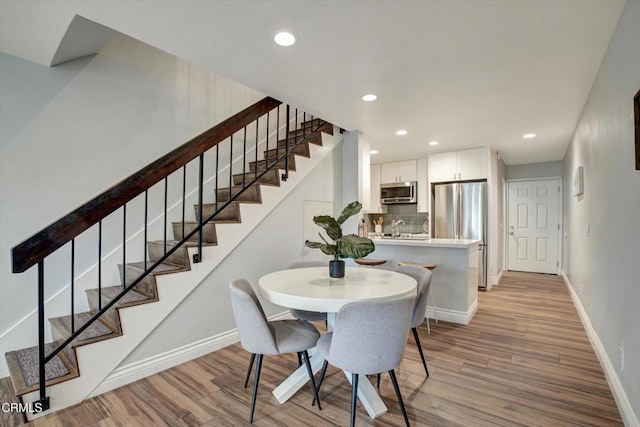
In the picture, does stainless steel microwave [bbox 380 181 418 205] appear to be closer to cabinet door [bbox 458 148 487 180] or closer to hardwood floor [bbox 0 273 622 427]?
cabinet door [bbox 458 148 487 180]

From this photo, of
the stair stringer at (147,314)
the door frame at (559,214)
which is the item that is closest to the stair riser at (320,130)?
the stair stringer at (147,314)

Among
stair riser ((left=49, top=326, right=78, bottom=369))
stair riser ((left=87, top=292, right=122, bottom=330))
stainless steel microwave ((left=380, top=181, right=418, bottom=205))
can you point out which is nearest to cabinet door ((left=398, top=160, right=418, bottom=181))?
stainless steel microwave ((left=380, top=181, right=418, bottom=205))

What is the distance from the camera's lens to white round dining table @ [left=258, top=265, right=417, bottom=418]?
66.1 inches

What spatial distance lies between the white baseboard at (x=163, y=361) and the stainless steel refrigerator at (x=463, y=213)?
4.00 meters

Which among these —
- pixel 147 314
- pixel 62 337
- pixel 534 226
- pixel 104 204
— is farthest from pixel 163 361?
pixel 534 226

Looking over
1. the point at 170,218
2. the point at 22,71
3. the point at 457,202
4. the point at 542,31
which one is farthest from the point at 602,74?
the point at 22,71

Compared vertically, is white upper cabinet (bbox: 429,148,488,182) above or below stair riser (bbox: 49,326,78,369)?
above

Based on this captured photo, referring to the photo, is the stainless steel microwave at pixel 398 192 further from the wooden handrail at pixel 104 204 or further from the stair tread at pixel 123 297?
the stair tread at pixel 123 297

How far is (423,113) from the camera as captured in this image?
11.4 feet

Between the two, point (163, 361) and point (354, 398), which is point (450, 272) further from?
point (163, 361)

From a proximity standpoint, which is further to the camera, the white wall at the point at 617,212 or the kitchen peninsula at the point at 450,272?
the kitchen peninsula at the point at 450,272

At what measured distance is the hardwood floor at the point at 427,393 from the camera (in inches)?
71.0

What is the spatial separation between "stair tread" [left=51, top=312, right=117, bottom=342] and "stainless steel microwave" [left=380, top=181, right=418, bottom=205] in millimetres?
5057

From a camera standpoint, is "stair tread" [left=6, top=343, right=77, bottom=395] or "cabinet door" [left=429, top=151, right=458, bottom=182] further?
"cabinet door" [left=429, top=151, right=458, bottom=182]
